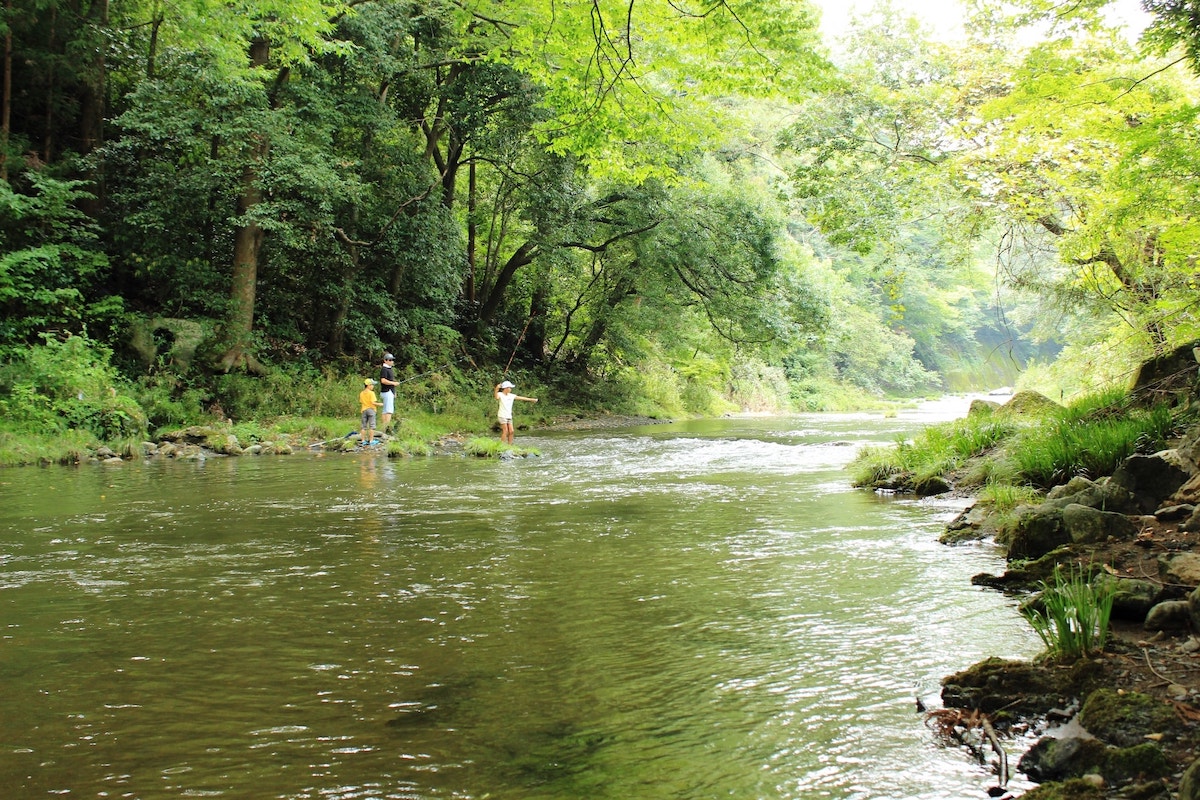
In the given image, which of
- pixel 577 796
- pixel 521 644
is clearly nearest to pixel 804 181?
pixel 521 644

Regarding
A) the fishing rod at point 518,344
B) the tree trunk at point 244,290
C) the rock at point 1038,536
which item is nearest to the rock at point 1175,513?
the rock at point 1038,536

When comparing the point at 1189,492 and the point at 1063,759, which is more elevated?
the point at 1189,492

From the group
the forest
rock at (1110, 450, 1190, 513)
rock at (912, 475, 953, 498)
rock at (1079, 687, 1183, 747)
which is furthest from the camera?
the forest

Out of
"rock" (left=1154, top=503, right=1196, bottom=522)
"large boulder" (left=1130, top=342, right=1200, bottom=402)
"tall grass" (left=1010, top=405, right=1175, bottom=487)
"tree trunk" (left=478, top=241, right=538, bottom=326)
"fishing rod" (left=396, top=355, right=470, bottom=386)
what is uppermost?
"tree trunk" (left=478, top=241, right=538, bottom=326)

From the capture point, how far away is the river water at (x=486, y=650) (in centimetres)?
316

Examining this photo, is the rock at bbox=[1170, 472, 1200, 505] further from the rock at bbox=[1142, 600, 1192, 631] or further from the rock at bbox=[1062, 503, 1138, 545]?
the rock at bbox=[1142, 600, 1192, 631]

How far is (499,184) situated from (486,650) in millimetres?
23794

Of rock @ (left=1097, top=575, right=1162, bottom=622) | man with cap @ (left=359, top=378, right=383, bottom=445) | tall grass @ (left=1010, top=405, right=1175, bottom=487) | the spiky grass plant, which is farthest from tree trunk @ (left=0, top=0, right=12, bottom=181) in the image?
rock @ (left=1097, top=575, right=1162, bottom=622)

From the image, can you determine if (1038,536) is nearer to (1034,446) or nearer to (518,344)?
(1034,446)

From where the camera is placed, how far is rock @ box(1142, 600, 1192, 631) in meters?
4.12

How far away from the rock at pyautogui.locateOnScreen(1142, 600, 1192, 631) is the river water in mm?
563

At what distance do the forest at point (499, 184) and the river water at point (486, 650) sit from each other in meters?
5.28

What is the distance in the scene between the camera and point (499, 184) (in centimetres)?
2672

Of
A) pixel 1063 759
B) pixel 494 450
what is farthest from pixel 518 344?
pixel 1063 759
